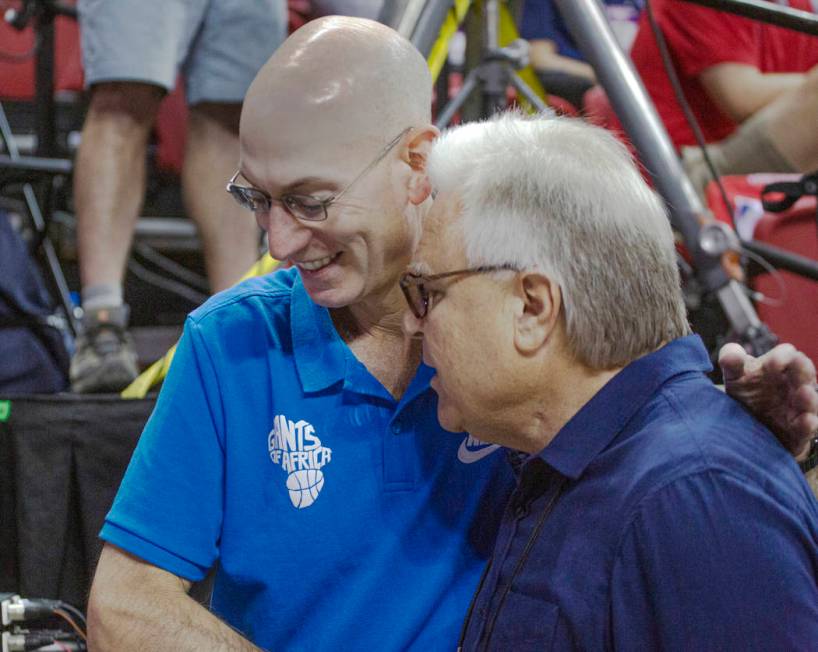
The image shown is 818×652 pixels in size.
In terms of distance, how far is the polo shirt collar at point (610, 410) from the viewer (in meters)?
1.16

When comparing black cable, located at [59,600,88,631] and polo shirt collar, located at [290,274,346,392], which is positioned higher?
polo shirt collar, located at [290,274,346,392]

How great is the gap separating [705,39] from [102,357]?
79.6 inches

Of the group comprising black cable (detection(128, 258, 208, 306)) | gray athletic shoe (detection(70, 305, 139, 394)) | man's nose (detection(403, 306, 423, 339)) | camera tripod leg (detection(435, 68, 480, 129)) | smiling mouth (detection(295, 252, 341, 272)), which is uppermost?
man's nose (detection(403, 306, 423, 339))

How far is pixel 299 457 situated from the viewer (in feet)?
4.86

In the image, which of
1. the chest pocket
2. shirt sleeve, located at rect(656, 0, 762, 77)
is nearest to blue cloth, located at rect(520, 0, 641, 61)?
shirt sleeve, located at rect(656, 0, 762, 77)

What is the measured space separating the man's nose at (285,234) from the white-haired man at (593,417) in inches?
9.4

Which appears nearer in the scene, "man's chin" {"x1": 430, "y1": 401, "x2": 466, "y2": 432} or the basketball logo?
"man's chin" {"x1": 430, "y1": 401, "x2": 466, "y2": 432}

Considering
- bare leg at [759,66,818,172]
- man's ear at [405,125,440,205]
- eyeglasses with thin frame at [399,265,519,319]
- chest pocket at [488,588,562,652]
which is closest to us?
chest pocket at [488,588,562,652]

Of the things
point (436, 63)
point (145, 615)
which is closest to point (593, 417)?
point (145, 615)

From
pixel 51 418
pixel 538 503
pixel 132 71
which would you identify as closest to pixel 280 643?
pixel 538 503

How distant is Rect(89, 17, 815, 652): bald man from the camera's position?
1458mm

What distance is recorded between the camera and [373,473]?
151cm

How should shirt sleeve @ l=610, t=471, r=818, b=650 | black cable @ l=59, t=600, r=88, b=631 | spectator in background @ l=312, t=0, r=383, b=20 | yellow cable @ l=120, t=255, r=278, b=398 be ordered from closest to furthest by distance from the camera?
1. shirt sleeve @ l=610, t=471, r=818, b=650
2. black cable @ l=59, t=600, r=88, b=631
3. yellow cable @ l=120, t=255, r=278, b=398
4. spectator in background @ l=312, t=0, r=383, b=20

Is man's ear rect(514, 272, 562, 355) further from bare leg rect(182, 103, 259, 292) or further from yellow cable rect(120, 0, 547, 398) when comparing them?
bare leg rect(182, 103, 259, 292)
